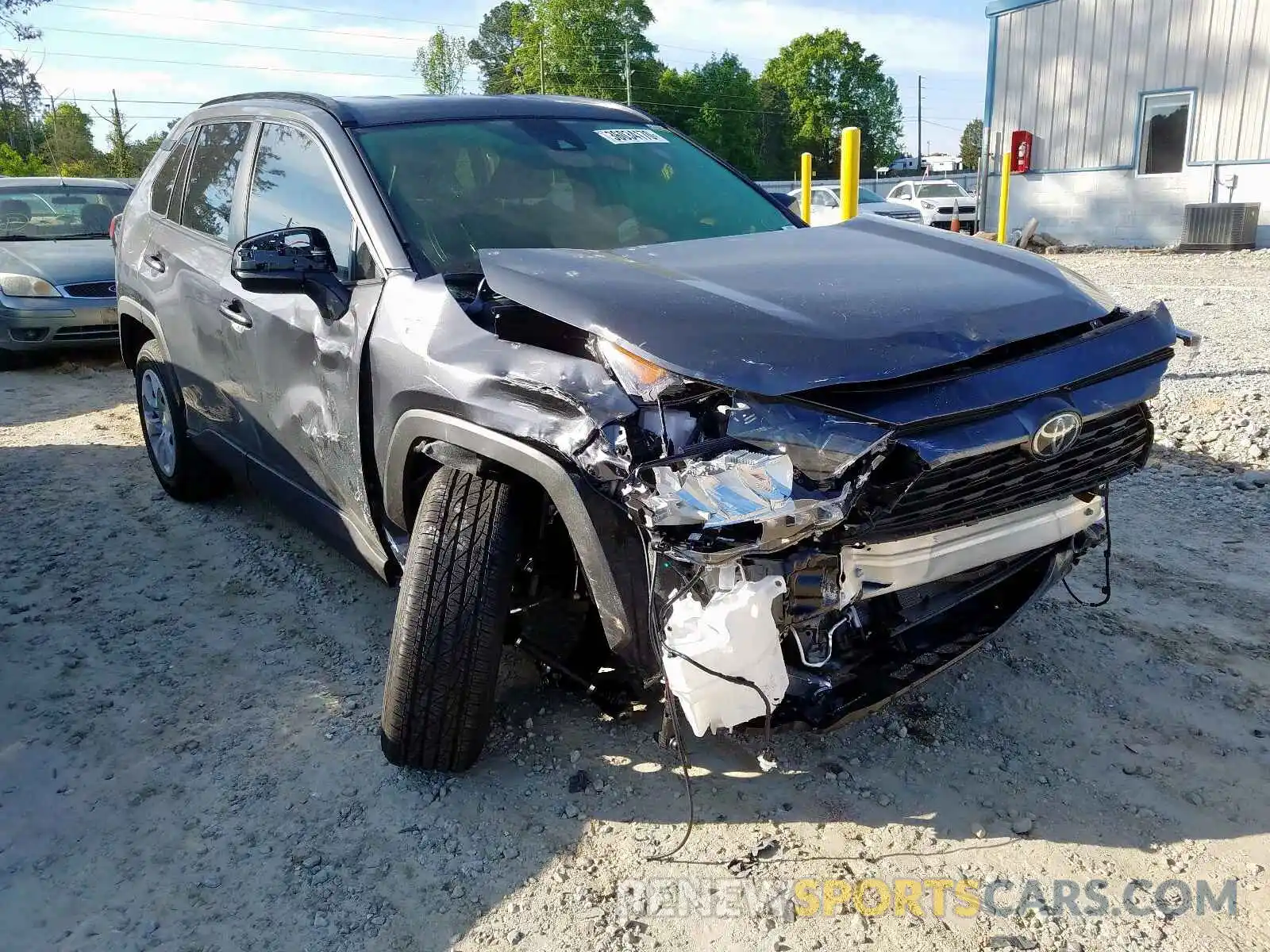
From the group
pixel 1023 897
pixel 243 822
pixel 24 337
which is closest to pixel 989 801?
pixel 1023 897

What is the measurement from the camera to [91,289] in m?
8.58

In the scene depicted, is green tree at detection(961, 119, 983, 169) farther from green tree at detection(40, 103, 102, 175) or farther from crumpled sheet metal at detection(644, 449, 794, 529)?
crumpled sheet metal at detection(644, 449, 794, 529)

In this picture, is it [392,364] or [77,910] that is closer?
[77,910]

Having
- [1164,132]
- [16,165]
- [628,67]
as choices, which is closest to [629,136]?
[1164,132]

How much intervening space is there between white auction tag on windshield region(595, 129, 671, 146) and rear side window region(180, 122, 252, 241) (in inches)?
54.8

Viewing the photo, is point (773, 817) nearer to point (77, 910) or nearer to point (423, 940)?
point (423, 940)

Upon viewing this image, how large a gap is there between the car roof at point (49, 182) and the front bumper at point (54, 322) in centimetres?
195

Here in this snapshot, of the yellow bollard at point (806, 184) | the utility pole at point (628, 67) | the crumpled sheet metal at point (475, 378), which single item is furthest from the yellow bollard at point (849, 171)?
the utility pole at point (628, 67)

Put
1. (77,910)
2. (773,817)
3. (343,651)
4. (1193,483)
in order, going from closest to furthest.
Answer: (77,910)
(773,817)
(343,651)
(1193,483)

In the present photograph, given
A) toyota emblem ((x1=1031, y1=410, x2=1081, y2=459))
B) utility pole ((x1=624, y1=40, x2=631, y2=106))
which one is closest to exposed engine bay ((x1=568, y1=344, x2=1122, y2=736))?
toyota emblem ((x1=1031, y1=410, x2=1081, y2=459))

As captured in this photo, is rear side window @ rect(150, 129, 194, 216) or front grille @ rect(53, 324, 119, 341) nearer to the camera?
rear side window @ rect(150, 129, 194, 216)

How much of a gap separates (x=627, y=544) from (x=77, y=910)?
5.19ft

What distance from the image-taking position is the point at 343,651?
3564 mm

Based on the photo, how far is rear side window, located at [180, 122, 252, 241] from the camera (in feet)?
13.0
